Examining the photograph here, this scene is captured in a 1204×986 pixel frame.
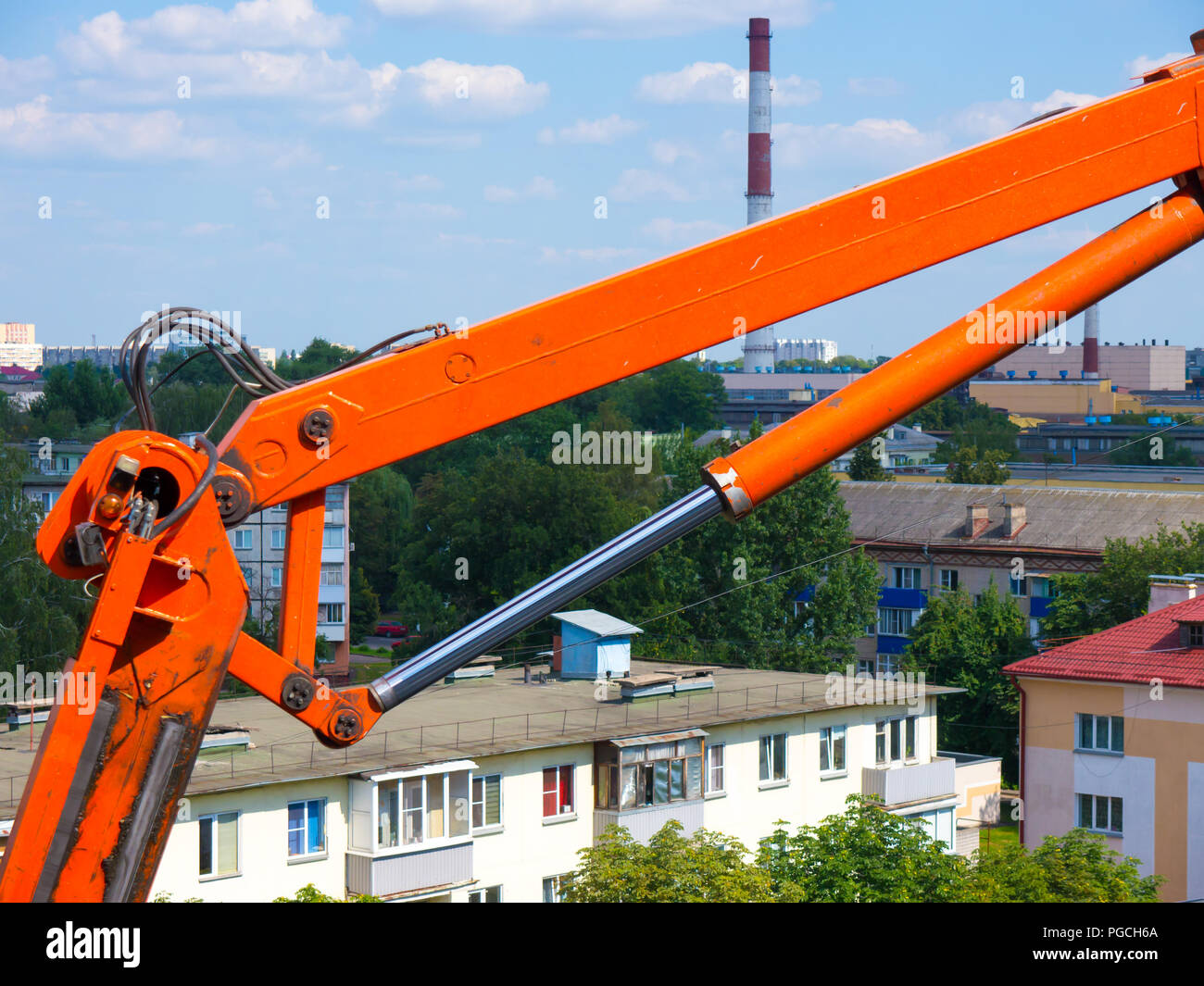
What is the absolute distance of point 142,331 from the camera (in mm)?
4945

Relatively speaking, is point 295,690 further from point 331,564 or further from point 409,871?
point 331,564

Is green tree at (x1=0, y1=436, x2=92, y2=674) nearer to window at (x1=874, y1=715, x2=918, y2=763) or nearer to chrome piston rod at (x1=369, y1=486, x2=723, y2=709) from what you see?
window at (x1=874, y1=715, x2=918, y2=763)

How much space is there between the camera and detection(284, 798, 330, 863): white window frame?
19016mm

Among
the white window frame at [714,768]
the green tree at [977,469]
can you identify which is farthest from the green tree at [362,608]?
the white window frame at [714,768]

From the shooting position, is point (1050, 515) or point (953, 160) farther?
point (1050, 515)

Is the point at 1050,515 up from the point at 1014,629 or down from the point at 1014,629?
up

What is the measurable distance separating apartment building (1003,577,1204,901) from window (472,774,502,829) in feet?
36.2

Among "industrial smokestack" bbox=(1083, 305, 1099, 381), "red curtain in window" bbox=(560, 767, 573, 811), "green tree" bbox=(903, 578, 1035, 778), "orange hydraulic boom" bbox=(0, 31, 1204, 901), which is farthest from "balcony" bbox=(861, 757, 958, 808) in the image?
"industrial smokestack" bbox=(1083, 305, 1099, 381)

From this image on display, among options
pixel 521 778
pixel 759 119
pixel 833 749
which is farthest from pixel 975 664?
pixel 759 119

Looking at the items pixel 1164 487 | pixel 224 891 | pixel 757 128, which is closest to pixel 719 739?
pixel 224 891

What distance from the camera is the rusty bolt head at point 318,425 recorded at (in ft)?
15.4

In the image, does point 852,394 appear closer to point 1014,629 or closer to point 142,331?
point 142,331
